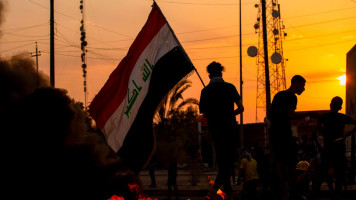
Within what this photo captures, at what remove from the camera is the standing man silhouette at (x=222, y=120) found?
20.4 feet

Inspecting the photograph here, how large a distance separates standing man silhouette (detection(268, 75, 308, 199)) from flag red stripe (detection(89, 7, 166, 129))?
6.30 feet

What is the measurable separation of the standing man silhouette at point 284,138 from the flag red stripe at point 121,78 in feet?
6.30

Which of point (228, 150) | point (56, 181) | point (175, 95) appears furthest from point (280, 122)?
point (175, 95)

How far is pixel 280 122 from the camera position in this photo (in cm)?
719

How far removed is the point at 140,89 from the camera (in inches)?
256

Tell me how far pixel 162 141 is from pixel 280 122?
77.7 feet

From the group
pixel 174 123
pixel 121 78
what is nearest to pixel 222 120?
pixel 121 78

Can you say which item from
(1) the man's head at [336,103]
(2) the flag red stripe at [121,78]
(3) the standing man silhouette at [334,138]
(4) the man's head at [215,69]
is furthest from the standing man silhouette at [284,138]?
(2) the flag red stripe at [121,78]

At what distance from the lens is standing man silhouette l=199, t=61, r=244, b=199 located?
245 inches

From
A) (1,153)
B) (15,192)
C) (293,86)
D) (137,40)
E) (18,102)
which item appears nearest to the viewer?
(137,40)

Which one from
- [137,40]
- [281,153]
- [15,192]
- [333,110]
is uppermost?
[137,40]

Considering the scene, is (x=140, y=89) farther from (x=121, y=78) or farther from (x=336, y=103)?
(x=336, y=103)

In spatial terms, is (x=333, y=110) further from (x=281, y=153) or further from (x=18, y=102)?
(x=18, y=102)

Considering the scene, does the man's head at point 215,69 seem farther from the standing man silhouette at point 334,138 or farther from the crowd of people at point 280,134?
the standing man silhouette at point 334,138
